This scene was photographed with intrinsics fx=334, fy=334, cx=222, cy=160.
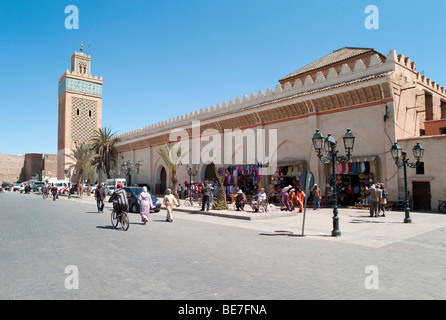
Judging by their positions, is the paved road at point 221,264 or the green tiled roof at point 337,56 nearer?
the paved road at point 221,264

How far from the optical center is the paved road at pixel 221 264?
183 inches

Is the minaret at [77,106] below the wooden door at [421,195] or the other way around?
the other way around

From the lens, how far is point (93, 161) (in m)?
44.5

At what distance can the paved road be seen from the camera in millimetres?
4660

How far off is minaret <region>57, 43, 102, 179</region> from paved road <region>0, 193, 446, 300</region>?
4618cm

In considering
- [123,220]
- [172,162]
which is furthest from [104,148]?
[123,220]

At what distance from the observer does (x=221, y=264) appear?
6.23m

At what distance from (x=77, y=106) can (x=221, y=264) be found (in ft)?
178

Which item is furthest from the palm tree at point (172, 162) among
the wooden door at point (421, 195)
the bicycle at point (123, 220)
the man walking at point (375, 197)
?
the wooden door at point (421, 195)

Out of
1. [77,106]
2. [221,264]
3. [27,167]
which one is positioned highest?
[77,106]

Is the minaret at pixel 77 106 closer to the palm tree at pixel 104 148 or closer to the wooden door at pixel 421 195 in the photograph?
the palm tree at pixel 104 148

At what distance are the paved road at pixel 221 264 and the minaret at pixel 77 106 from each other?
46177 millimetres

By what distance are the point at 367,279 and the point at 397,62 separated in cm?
1639

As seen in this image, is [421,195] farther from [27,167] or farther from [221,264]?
[27,167]
